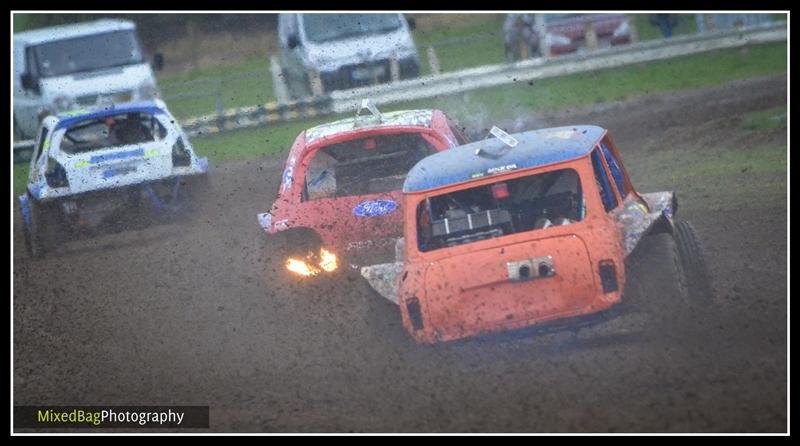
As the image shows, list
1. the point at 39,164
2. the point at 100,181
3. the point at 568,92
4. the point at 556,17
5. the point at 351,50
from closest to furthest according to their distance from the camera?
the point at 100,181 → the point at 39,164 → the point at 568,92 → the point at 351,50 → the point at 556,17

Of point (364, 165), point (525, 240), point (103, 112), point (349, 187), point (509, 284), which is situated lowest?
point (509, 284)

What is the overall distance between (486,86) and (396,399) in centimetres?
1198

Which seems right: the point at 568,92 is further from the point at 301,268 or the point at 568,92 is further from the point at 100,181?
the point at 301,268

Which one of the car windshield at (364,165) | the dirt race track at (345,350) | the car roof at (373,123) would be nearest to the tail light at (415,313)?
the dirt race track at (345,350)

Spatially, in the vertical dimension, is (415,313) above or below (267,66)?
below

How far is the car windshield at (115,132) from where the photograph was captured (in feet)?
46.2

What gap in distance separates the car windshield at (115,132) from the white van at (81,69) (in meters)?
6.61

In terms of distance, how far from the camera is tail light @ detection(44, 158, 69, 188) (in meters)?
13.5

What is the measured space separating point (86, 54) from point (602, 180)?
14299 millimetres

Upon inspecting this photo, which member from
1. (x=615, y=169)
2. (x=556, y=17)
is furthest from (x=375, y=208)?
(x=556, y=17)

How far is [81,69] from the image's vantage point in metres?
21.4

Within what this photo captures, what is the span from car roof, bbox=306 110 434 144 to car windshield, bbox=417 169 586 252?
1745 millimetres

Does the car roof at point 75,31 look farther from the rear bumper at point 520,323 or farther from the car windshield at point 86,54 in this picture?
the rear bumper at point 520,323
